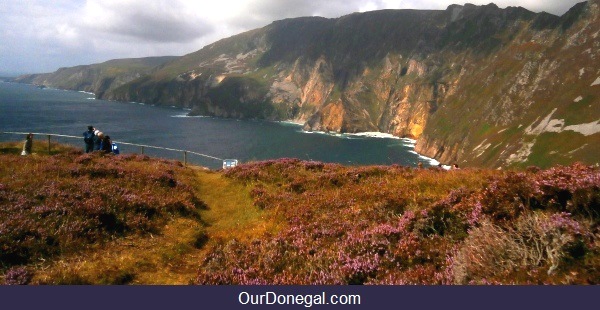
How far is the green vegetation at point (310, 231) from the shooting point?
18.5 ft

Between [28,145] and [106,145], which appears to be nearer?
[28,145]

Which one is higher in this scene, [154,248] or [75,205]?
[75,205]

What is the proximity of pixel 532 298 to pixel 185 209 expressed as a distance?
38.5ft

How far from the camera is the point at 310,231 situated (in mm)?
9555

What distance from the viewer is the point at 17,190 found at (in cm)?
1177

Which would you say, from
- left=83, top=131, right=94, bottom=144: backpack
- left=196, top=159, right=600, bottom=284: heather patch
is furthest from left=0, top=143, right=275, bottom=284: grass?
left=83, top=131, right=94, bottom=144: backpack

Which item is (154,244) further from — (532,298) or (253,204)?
(532,298)

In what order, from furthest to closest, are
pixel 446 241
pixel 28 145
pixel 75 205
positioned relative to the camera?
pixel 28 145 → pixel 75 205 → pixel 446 241

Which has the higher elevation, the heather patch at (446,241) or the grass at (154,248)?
the heather patch at (446,241)

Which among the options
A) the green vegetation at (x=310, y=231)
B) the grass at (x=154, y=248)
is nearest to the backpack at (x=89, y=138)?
the grass at (x=154, y=248)

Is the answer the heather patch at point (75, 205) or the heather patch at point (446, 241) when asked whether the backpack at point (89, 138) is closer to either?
the heather patch at point (75, 205)

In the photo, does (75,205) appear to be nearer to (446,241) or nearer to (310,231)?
(310,231)

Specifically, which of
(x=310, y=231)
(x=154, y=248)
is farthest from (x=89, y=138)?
(x=310, y=231)

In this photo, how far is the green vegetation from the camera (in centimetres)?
564
